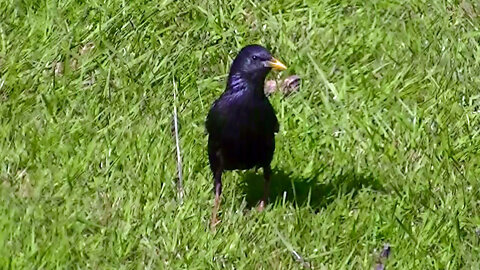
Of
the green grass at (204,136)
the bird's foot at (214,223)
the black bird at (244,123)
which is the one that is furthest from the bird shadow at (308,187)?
the bird's foot at (214,223)

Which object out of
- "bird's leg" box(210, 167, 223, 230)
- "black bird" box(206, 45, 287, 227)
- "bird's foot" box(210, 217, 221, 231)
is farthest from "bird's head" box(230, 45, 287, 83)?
"bird's foot" box(210, 217, 221, 231)

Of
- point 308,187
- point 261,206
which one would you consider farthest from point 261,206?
point 308,187

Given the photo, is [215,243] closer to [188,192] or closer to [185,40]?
[188,192]

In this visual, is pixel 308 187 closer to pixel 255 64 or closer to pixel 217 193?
pixel 217 193

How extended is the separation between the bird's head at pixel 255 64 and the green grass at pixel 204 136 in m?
0.57

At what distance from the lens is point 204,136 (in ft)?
21.9

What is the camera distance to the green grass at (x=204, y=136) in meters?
5.69

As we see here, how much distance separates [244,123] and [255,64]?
1.05 ft

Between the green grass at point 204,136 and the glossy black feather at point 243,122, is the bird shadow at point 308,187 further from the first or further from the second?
the glossy black feather at point 243,122

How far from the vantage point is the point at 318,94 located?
23.3 feet

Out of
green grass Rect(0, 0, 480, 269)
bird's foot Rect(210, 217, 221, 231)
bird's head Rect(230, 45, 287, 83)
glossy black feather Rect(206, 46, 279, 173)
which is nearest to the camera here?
green grass Rect(0, 0, 480, 269)

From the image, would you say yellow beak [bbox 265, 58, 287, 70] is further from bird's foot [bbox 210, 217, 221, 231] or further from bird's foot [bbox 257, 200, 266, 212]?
bird's foot [bbox 210, 217, 221, 231]

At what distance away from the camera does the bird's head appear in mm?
6121

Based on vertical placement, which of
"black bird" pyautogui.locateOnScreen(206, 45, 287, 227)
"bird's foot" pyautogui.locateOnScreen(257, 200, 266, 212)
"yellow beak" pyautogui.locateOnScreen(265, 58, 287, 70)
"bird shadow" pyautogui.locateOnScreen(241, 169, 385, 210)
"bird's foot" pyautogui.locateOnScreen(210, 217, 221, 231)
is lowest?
"bird shadow" pyautogui.locateOnScreen(241, 169, 385, 210)
